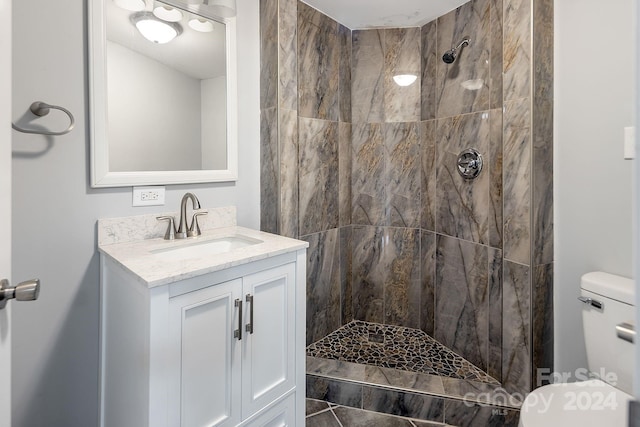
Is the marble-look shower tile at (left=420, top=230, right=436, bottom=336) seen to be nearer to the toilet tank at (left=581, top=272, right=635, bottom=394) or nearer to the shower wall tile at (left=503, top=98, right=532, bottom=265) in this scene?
the shower wall tile at (left=503, top=98, right=532, bottom=265)

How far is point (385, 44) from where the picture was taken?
2.58 m

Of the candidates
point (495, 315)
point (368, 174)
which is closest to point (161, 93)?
point (368, 174)

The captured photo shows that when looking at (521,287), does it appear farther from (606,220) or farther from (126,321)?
(126,321)

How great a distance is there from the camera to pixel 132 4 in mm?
1491

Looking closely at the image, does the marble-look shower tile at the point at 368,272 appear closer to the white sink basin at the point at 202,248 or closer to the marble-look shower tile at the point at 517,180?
the marble-look shower tile at the point at 517,180

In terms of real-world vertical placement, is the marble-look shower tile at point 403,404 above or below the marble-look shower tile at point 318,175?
below

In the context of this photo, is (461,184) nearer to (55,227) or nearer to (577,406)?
(577,406)

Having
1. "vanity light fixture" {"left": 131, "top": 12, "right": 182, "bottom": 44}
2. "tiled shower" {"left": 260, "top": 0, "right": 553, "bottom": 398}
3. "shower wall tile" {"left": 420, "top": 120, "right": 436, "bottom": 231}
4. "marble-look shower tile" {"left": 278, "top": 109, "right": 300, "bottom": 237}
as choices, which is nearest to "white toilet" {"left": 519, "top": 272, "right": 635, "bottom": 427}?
"tiled shower" {"left": 260, "top": 0, "right": 553, "bottom": 398}

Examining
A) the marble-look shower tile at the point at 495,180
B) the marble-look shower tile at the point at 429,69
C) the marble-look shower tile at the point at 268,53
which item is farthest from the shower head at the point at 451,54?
the marble-look shower tile at the point at 268,53

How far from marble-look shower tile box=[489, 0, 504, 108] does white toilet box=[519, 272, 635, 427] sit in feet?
3.46

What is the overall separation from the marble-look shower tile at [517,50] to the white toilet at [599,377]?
0.92 meters

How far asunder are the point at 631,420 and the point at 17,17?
1832 mm

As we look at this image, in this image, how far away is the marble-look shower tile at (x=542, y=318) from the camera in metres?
1.68

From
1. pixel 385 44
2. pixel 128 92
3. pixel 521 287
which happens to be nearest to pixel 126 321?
pixel 128 92
